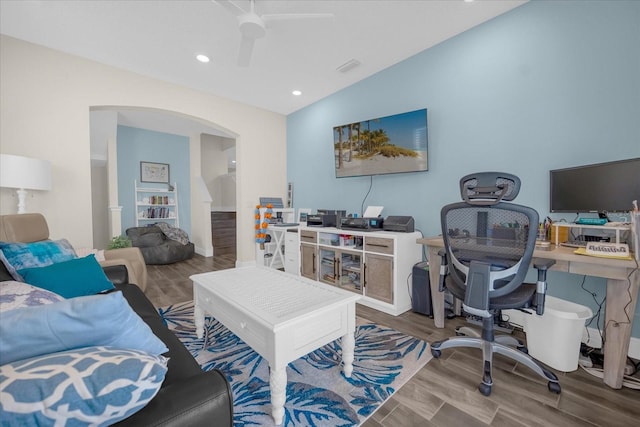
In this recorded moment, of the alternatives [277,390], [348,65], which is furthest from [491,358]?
[348,65]

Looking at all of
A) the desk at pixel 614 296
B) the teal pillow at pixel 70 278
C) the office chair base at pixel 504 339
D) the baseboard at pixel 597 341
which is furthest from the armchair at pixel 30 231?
the baseboard at pixel 597 341

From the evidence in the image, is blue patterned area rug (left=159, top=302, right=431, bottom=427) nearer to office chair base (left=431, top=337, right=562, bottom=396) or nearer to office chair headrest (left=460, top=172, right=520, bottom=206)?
office chair base (left=431, top=337, right=562, bottom=396)

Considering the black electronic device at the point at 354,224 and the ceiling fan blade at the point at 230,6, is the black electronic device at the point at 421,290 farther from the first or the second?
the ceiling fan blade at the point at 230,6

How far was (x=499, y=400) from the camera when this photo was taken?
1.49 metres

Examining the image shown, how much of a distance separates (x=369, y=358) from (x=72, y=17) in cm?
389

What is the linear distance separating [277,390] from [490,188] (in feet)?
5.24

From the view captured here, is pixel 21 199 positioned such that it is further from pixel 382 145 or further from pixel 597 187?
pixel 597 187

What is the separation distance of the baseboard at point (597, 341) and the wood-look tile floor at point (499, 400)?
0.44 metres

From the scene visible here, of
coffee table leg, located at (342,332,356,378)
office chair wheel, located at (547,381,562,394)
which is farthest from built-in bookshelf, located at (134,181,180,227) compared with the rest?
office chair wheel, located at (547,381,562,394)

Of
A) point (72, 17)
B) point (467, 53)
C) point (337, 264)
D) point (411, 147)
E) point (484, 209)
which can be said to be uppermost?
point (72, 17)

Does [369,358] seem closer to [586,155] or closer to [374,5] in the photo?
[586,155]

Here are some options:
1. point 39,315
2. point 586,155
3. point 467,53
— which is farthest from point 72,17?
point 586,155

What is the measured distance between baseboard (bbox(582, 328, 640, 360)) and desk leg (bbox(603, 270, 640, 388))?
524 mm

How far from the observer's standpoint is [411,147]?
9.73ft
